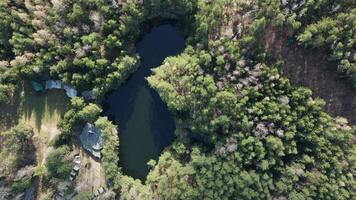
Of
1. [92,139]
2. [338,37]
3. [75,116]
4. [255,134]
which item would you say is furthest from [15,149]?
[338,37]

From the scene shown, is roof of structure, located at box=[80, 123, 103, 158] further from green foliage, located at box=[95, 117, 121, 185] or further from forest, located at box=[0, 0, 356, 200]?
green foliage, located at box=[95, 117, 121, 185]

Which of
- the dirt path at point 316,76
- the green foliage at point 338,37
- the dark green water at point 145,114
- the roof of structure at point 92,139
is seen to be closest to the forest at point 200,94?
the green foliage at point 338,37

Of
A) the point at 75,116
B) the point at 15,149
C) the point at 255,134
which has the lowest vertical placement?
the point at 15,149

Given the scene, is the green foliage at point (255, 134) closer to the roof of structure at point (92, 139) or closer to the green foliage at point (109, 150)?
the green foliage at point (109, 150)

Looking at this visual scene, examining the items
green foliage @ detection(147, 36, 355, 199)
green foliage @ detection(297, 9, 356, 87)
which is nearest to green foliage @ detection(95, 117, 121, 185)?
green foliage @ detection(147, 36, 355, 199)

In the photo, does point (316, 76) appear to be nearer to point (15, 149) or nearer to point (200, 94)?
point (200, 94)

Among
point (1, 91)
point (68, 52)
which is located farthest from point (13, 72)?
point (68, 52)
